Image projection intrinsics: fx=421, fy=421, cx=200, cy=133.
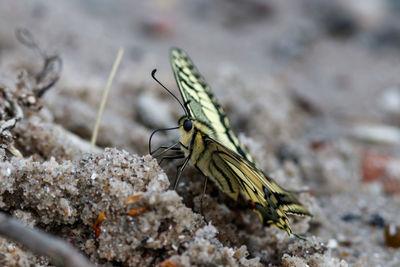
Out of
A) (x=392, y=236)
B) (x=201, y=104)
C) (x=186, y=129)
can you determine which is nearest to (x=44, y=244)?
(x=186, y=129)

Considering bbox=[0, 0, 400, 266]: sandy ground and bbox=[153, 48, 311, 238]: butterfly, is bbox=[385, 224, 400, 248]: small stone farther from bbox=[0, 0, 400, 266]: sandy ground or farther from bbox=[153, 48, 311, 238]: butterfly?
bbox=[153, 48, 311, 238]: butterfly

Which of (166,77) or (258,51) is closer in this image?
(166,77)

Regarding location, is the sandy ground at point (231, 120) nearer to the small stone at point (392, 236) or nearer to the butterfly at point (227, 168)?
the small stone at point (392, 236)

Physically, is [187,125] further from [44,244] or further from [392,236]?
[392,236]

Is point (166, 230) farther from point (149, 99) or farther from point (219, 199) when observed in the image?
point (149, 99)

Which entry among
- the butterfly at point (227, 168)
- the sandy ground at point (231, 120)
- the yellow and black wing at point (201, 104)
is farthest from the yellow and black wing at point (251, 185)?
the yellow and black wing at point (201, 104)

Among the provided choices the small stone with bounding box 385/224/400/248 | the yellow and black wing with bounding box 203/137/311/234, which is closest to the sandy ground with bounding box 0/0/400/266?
the small stone with bounding box 385/224/400/248

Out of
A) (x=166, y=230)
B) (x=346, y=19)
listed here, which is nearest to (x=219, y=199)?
(x=166, y=230)
